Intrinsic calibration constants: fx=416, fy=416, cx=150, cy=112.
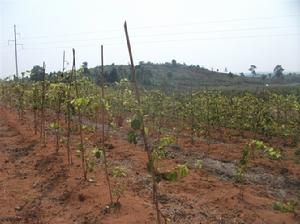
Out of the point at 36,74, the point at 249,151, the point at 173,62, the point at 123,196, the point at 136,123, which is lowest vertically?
the point at 123,196

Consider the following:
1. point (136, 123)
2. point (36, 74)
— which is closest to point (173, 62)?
point (36, 74)

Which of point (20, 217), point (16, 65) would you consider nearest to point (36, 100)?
point (20, 217)

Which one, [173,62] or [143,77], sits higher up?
[173,62]

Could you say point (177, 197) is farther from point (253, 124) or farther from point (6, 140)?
point (6, 140)

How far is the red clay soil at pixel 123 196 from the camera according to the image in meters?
5.93

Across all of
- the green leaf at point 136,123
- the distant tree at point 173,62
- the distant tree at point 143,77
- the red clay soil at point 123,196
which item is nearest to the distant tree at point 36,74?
the red clay soil at point 123,196

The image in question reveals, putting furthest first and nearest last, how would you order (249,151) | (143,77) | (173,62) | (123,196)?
(173,62), (143,77), (249,151), (123,196)

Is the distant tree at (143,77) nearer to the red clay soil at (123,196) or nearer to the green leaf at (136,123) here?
the red clay soil at (123,196)

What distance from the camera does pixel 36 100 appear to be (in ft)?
39.4

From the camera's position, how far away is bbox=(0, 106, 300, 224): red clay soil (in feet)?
19.4

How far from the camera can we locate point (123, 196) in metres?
6.45

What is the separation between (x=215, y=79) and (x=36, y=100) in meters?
48.2

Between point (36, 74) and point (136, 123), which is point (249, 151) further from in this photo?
point (36, 74)

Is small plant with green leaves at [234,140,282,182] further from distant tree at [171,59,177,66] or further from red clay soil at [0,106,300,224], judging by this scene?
distant tree at [171,59,177,66]
